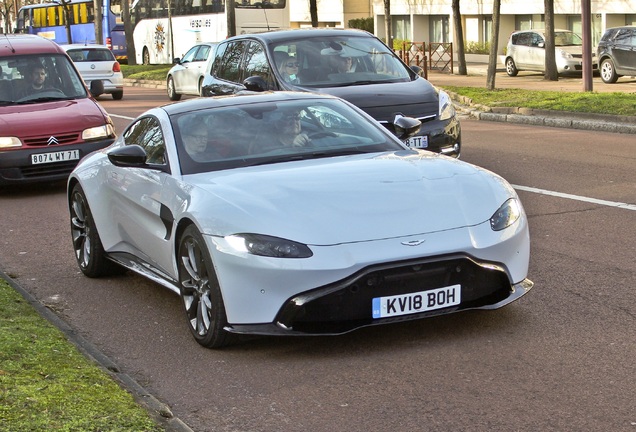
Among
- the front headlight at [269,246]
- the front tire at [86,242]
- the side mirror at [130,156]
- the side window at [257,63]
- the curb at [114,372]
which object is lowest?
the curb at [114,372]

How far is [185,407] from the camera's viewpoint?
5.64m

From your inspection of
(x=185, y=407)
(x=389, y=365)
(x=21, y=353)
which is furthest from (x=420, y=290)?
(x=21, y=353)

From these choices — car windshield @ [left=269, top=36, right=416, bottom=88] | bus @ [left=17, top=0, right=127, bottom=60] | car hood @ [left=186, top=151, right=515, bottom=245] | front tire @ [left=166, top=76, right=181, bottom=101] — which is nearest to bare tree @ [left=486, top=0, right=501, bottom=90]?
front tire @ [left=166, top=76, right=181, bottom=101]

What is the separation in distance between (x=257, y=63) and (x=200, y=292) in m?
8.52

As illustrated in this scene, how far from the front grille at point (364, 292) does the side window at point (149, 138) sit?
74.3 inches

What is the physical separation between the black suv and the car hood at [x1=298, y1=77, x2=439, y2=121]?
18860mm

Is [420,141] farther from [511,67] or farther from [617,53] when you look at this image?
[511,67]

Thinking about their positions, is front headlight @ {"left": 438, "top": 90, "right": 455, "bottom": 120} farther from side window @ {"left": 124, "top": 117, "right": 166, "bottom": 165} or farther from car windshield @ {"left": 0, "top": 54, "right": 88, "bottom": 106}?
side window @ {"left": 124, "top": 117, "right": 166, "bottom": 165}

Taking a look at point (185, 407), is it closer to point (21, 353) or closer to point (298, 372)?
point (298, 372)

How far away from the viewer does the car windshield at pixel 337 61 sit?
14.0 meters

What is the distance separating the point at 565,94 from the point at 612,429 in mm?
19523

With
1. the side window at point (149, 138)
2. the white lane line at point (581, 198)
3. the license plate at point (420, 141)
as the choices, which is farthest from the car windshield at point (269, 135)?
the license plate at point (420, 141)

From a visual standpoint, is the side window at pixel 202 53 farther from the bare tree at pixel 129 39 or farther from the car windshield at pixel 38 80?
the bare tree at pixel 129 39

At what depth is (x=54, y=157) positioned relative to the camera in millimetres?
14422
